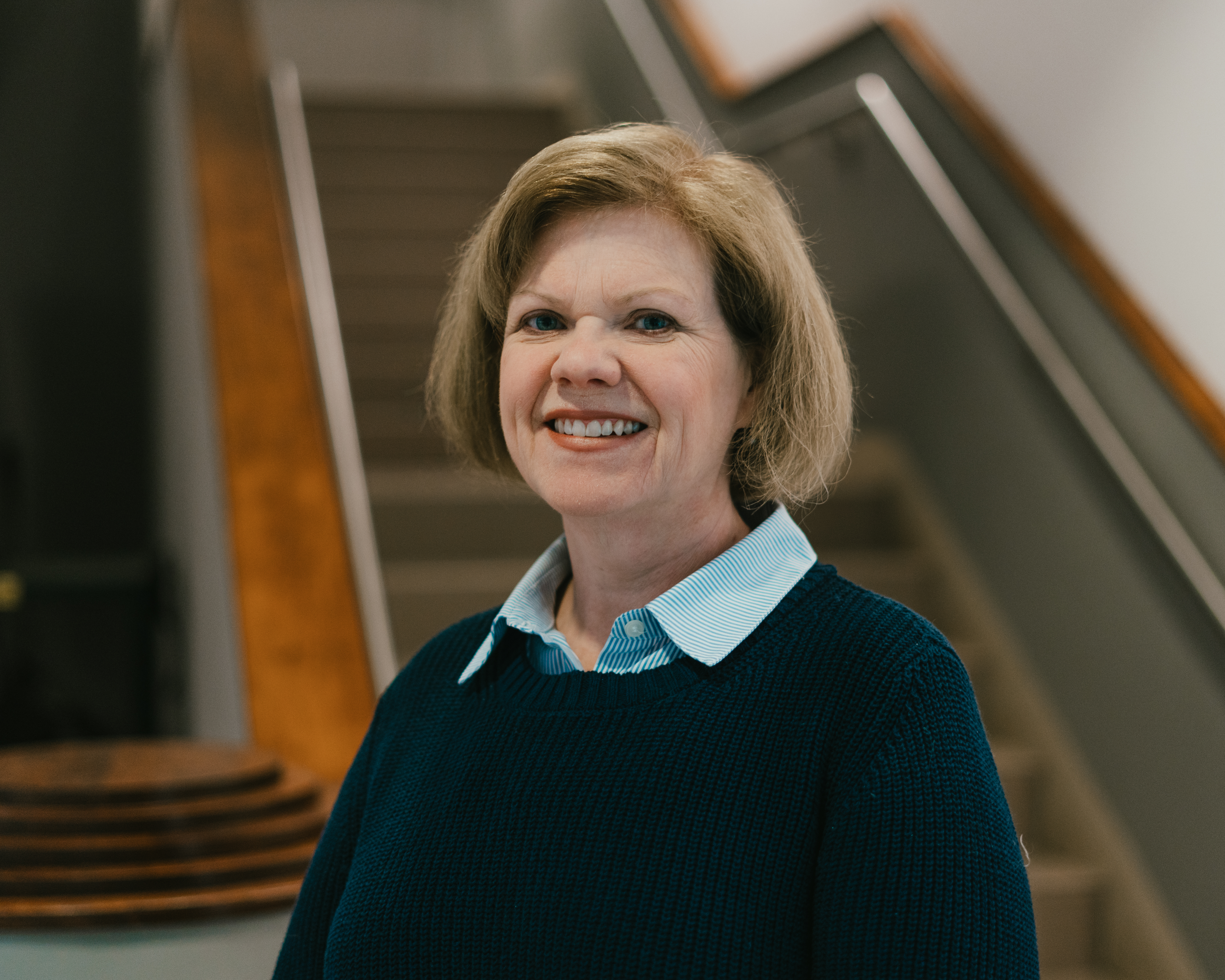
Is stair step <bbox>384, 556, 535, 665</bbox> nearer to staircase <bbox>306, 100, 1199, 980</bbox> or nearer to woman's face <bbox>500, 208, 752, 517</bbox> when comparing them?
staircase <bbox>306, 100, 1199, 980</bbox>

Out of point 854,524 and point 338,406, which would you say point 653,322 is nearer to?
point 338,406

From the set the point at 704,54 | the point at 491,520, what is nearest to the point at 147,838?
the point at 491,520

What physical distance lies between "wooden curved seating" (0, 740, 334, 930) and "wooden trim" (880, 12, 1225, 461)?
167 cm

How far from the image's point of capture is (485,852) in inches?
41.3

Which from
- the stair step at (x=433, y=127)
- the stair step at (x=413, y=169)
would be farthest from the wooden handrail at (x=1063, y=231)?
the stair step at (x=433, y=127)

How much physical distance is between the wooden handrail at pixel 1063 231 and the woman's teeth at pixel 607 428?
153 centimetres

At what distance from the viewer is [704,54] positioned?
14.4 feet

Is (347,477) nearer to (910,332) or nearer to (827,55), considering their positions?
(910,332)

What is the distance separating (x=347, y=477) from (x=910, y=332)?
1414 mm

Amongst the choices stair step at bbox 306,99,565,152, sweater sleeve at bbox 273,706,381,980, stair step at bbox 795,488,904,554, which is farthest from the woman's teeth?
stair step at bbox 306,99,565,152

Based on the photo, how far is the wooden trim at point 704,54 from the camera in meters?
4.23

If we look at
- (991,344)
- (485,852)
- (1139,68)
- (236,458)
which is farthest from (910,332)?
(485,852)

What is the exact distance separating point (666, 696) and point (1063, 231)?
2130mm

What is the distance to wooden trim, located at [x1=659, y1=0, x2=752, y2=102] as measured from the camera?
13.9 feet
